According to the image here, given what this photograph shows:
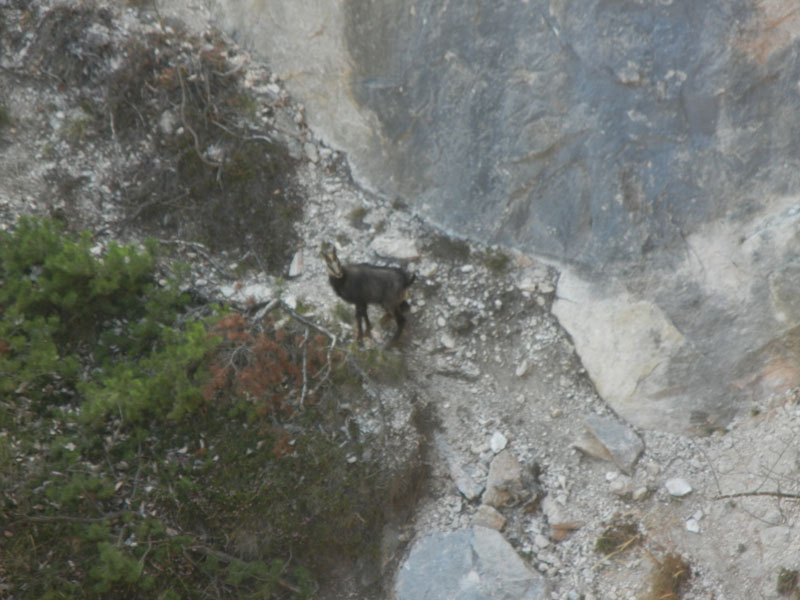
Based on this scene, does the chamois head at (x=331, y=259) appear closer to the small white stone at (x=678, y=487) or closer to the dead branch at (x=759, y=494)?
the small white stone at (x=678, y=487)

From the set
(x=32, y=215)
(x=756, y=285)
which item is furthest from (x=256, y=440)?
(x=756, y=285)

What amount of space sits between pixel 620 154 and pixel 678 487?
10.4 ft

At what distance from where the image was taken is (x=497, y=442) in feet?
20.3

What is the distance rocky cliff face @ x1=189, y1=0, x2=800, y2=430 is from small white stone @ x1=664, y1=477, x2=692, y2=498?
21.4 inches

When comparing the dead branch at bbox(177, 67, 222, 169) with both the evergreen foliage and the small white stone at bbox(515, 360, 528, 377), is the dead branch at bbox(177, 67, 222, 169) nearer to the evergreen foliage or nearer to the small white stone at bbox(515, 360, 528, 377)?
the evergreen foliage

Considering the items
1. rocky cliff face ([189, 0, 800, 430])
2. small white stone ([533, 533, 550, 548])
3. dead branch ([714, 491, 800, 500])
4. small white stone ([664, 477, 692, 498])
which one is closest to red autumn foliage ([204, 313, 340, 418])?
rocky cliff face ([189, 0, 800, 430])

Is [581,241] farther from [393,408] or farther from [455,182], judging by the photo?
[393,408]

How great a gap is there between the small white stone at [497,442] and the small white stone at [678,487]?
151 centimetres

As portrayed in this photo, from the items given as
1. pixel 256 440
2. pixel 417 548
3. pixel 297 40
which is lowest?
pixel 417 548

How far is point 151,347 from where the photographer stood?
5883mm

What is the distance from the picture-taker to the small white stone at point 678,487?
19.1 feet

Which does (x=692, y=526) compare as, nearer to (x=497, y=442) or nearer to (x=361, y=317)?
(x=497, y=442)

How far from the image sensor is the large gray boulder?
5578 millimetres

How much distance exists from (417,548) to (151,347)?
10.0 feet
